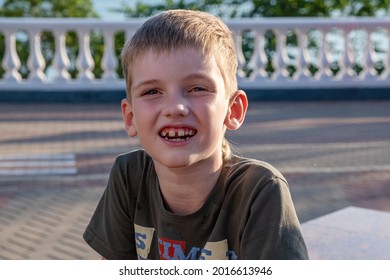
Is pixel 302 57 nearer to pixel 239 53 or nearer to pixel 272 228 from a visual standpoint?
pixel 239 53

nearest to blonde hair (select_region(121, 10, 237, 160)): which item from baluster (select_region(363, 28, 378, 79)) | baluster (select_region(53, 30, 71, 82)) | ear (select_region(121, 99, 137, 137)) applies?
ear (select_region(121, 99, 137, 137))

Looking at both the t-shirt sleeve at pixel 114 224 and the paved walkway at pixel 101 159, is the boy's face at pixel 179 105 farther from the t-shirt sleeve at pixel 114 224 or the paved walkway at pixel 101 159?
the paved walkway at pixel 101 159

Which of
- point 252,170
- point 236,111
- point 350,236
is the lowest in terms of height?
point 350,236

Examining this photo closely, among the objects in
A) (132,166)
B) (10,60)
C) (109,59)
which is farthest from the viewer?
(109,59)

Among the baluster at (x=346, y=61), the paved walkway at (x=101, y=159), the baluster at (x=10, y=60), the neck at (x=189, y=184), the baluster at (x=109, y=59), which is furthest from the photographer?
the baluster at (x=346, y=61)

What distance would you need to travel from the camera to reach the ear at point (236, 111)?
7.72 ft

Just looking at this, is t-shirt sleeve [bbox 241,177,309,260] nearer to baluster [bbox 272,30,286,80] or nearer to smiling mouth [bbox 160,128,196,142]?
smiling mouth [bbox 160,128,196,142]

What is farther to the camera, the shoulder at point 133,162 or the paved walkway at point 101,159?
the paved walkway at point 101,159

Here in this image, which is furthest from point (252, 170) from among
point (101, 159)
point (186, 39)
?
point (101, 159)

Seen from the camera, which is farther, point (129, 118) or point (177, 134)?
point (129, 118)

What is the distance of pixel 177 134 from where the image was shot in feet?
7.19

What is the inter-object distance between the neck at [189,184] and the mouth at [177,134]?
0.16 metres

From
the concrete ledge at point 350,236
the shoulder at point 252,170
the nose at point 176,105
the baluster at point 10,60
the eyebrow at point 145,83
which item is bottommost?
the baluster at point 10,60

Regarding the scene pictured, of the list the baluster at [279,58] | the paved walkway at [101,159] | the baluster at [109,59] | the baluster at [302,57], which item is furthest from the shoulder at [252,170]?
the baluster at [302,57]
